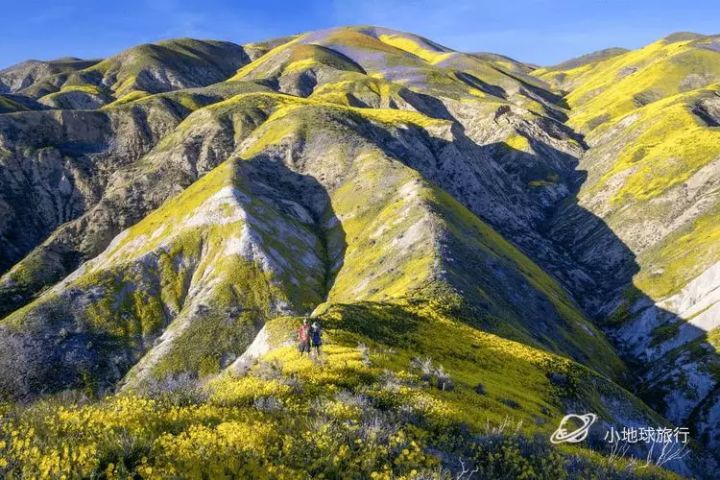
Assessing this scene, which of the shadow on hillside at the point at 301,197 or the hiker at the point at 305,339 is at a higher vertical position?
the shadow on hillside at the point at 301,197

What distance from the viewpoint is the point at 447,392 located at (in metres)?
22.9

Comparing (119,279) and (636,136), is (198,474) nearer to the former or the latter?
(119,279)

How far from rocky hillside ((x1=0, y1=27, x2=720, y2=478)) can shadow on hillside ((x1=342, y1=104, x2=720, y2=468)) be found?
595 millimetres

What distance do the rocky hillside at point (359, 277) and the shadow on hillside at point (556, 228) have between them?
1.95 feet

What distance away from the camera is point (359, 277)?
238 feet

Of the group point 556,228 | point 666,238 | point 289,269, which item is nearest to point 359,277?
point 289,269

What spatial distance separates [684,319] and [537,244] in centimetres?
4505

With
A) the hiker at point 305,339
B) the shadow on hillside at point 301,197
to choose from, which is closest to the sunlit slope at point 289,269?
the shadow on hillside at point 301,197

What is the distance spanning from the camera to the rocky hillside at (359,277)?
1625cm

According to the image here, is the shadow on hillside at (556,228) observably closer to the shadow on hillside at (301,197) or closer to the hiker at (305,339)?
the shadow on hillside at (301,197)

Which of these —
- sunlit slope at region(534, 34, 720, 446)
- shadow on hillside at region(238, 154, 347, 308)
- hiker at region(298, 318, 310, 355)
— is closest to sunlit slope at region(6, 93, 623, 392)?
shadow on hillside at region(238, 154, 347, 308)

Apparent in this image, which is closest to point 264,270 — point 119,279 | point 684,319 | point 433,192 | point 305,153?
point 119,279

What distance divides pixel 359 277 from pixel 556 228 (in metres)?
77.9

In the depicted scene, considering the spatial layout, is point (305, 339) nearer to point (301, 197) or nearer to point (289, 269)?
point (289, 269)
